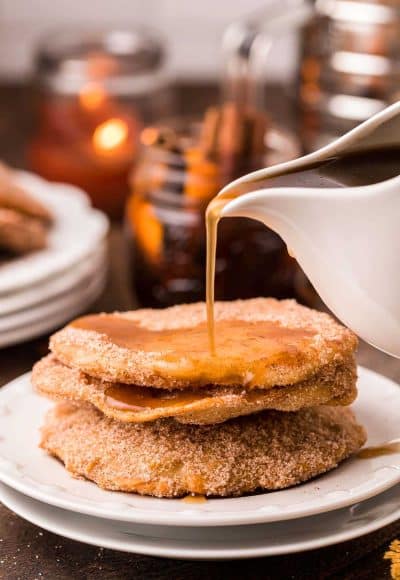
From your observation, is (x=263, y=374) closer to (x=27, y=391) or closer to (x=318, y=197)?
(x=318, y=197)

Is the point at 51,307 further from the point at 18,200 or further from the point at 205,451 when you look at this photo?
the point at 205,451

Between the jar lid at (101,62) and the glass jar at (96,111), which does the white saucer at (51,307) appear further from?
the jar lid at (101,62)

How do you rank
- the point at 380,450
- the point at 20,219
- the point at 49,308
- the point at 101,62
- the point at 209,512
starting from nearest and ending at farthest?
the point at 209,512
the point at 380,450
the point at 49,308
the point at 20,219
the point at 101,62

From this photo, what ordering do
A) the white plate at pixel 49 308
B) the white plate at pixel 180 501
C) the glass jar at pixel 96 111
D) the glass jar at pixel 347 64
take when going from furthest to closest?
the glass jar at pixel 96 111, the glass jar at pixel 347 64, the white plate at pixel 49 308, the white plate at pixel 180 501

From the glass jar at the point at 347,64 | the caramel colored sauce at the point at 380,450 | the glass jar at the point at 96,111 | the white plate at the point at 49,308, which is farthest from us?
Result: the glass jar at the point at 96,111

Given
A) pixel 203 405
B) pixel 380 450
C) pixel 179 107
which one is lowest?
pixel 179 107

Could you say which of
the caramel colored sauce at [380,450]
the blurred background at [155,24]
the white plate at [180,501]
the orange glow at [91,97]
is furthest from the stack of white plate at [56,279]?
the blurred background at [155,24]

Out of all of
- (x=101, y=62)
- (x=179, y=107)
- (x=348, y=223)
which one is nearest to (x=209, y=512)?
(x=348, y=223)

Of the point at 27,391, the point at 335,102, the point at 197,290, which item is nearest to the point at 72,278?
the point at 197,290
